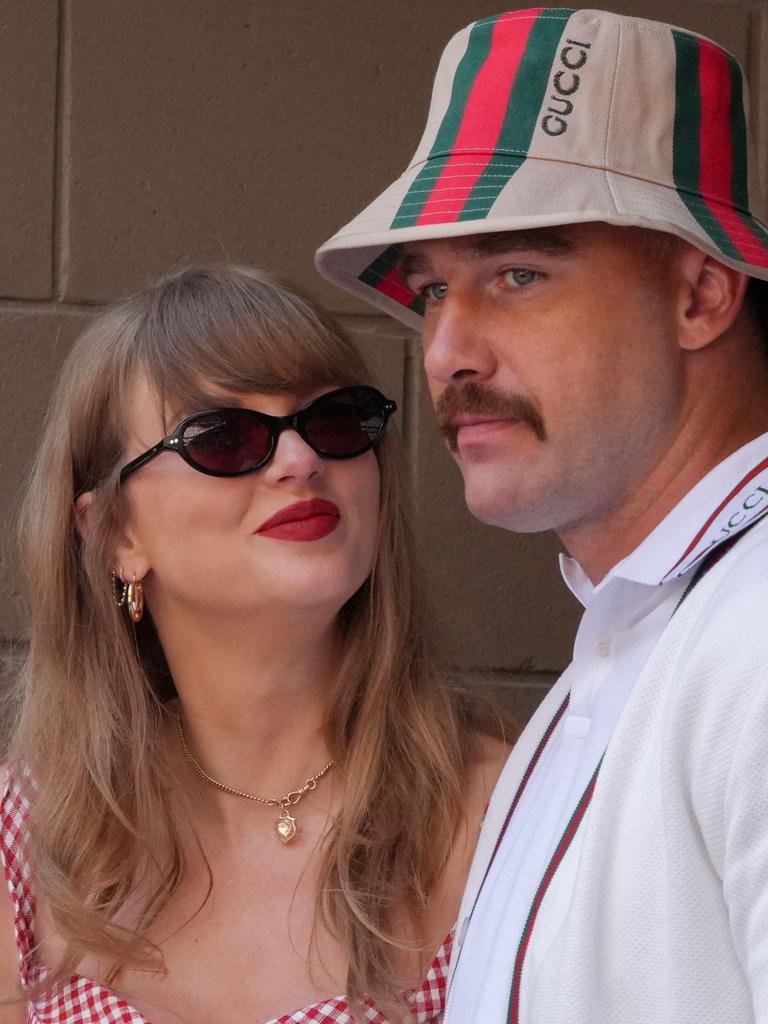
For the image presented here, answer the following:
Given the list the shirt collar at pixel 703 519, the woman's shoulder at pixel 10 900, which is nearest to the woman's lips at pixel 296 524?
the woman's shoulder at pixel 10 900

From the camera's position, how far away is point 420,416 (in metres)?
3.25

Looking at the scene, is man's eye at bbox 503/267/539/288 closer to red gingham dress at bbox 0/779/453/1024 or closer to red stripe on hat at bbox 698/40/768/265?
red stripe on hat at bbox 698/40/768/265

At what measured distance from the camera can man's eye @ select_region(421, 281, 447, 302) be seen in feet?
6.10

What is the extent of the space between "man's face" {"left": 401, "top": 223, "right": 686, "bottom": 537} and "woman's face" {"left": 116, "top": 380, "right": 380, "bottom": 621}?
0.64 metres

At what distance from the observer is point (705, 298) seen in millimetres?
1699

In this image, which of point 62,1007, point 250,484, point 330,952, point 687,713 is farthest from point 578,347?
point 62,1007

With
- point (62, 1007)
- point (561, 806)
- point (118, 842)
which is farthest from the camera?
point (118, 842)

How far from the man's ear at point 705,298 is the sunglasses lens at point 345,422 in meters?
0.85

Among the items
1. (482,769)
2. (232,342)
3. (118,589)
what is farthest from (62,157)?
(482,769)

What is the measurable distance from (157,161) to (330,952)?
1692 mm

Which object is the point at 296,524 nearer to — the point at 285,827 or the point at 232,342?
the point at 232,342

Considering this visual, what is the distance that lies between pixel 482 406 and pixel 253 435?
2.24 feet

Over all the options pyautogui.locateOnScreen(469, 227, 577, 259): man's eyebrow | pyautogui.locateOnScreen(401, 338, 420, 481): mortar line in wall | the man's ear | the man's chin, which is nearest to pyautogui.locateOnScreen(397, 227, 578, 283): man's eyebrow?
pyautogui.locateOnScreen(469, 227, 577, 259): man's eyebrow

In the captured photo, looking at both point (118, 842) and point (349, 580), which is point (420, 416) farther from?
point (118, 842)
